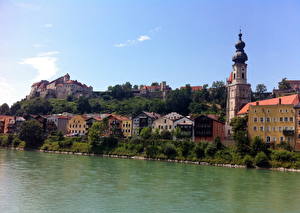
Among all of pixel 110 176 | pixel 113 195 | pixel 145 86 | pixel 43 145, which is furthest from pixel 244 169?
pixel 145 86

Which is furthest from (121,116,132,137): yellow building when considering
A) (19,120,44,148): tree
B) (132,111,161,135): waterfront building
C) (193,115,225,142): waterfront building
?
(193,115,225,142): waterfront building

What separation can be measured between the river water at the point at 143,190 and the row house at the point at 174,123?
22014 mm

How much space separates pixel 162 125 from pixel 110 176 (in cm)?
3170

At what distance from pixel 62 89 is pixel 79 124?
1955 inches

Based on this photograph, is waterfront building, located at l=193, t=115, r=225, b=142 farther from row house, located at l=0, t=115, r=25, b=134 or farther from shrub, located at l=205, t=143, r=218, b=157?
row house, located at l=0, t=115, r=25, b=134

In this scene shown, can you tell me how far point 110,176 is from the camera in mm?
33469

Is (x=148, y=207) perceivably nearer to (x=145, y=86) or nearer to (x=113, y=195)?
(x=113, y=195)

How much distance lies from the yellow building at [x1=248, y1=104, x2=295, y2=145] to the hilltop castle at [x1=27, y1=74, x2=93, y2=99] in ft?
271

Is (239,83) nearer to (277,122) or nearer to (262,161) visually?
(277,122)

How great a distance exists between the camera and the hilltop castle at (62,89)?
Result: 4865 inches

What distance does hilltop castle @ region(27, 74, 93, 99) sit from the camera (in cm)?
12356

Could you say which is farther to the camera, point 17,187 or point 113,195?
point 17,187

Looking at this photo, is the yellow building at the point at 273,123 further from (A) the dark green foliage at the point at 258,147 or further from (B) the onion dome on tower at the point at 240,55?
(B) the onion dome on tower at the point at 240,55

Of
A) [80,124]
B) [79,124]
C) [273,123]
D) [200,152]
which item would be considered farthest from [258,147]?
[79,124]
